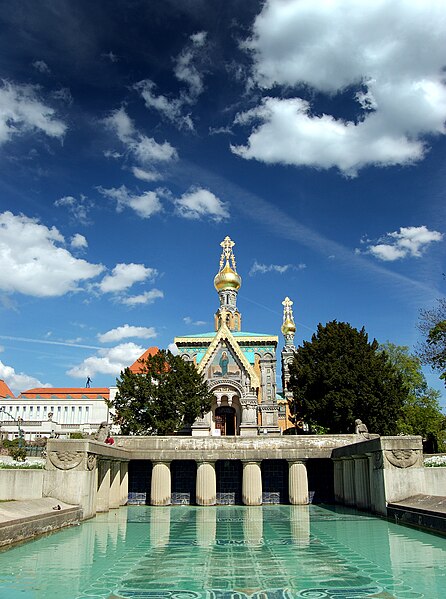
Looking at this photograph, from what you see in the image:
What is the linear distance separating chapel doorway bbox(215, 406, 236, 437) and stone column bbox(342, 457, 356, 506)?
33772 millimetres

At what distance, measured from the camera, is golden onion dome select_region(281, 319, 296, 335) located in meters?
97.3

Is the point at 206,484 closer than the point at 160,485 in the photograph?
Yes

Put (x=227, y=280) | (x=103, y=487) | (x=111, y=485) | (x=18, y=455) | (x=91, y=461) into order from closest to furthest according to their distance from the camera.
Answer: (x=91, y=461)
(x=103, y=487)
(x=111, y=485)
(x=18, y=455)
(x=227, y=280)

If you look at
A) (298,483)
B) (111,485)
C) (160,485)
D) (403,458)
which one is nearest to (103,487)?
(111,485)

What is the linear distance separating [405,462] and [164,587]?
11981 millimetres

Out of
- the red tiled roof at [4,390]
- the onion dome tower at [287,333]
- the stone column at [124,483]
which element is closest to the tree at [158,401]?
the stone column at [124,483]

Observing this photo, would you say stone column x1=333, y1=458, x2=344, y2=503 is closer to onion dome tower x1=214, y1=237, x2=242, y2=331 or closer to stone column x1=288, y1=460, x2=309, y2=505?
stone column x1=288, y1=460, x2=309, y2=505

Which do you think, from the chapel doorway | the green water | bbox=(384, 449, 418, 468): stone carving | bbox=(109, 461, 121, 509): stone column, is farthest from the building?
the green water

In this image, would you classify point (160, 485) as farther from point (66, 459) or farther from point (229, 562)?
point (229, 562)

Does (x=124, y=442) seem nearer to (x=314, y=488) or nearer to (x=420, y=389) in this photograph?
(x=314, y=488)

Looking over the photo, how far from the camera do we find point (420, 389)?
59125 millimetres

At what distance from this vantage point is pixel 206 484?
1140 inches

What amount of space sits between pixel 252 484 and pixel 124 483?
6801mm

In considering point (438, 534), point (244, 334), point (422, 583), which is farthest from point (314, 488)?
point (244, 334)
